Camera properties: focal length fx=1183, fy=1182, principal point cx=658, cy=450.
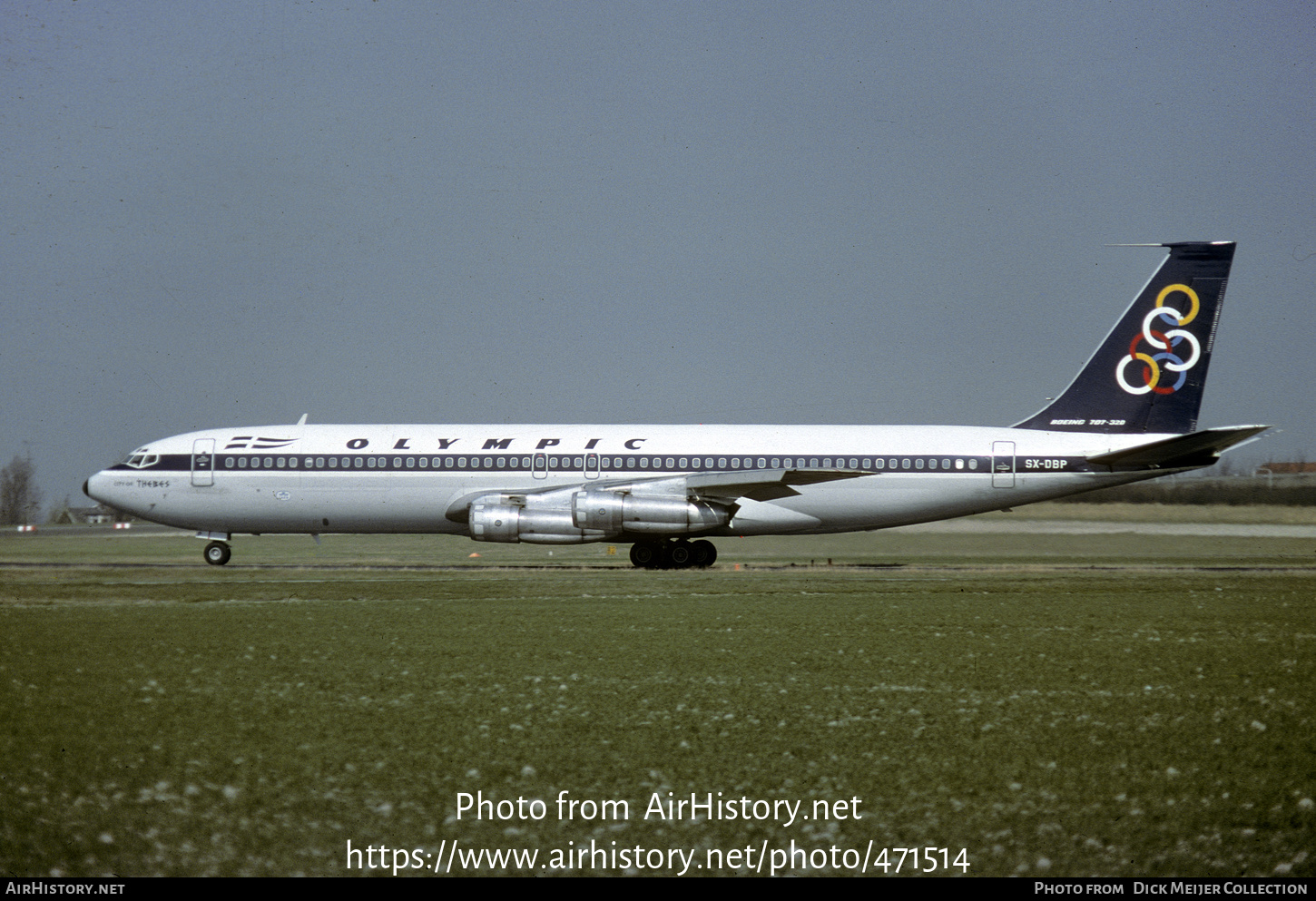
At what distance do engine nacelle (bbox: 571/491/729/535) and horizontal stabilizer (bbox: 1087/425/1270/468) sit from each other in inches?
414

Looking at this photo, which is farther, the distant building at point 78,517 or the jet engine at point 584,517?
the distant building at point 78,517

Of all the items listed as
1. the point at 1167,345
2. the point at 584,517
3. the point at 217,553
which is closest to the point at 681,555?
the point at 584,517

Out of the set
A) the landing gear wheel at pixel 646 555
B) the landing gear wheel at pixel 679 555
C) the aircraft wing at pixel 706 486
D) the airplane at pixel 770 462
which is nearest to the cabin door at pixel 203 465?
the airplane at pixel 770 462

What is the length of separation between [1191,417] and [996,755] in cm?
2681

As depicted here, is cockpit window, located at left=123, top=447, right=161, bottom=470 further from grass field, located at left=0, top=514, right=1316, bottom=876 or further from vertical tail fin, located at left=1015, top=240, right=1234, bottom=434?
vertical tail fin, located at left=1015, top=240, right=1234, bottom=434

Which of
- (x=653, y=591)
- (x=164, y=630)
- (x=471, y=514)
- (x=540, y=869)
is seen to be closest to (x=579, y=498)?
(x=471, y=514)

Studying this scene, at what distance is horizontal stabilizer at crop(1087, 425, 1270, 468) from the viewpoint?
28.0 meters

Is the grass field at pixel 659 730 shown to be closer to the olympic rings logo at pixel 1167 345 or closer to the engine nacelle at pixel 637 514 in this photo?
the engine nacelle at pixel 637 514

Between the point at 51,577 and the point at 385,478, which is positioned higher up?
the point at 385,478

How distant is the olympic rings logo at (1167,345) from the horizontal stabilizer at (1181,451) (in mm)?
2220

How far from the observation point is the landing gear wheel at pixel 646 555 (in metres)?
31.0

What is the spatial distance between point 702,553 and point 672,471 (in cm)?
245

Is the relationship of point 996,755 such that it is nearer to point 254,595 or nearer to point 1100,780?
point 1100,780

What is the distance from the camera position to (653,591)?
21516 mm
